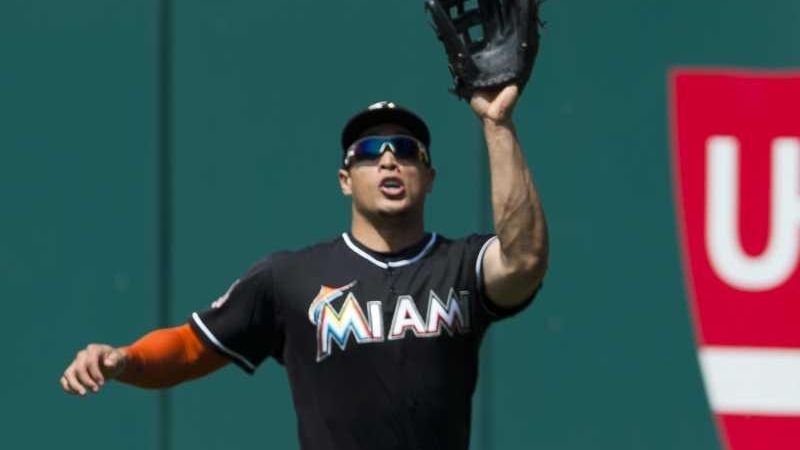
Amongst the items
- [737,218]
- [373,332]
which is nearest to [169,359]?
[373,332]

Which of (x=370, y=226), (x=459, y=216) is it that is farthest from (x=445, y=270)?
(x=459, y=216)

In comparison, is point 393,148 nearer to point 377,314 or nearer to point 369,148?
point 369,148

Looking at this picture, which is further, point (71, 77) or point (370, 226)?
point (71, 77)

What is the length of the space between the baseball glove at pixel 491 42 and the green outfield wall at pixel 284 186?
182 centimetres

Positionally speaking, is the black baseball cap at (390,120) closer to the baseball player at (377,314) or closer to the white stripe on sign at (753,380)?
the baseball player at (377,314)

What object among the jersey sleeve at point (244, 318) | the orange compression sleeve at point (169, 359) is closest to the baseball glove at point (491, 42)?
the jersey sleeve at point (244, 318)

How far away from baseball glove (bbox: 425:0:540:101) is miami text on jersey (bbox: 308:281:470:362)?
1.53 feet

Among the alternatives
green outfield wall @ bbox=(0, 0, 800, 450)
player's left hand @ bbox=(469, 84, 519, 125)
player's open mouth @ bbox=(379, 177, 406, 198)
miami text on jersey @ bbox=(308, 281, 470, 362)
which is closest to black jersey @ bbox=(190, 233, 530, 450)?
miami text on jersey @ bbox=(308, 281, 470, 362)

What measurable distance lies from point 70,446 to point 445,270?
2.23 m

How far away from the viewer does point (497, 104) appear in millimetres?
4195

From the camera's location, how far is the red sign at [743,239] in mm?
6020

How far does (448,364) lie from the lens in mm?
4387

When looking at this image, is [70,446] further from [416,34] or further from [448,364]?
[448,364]

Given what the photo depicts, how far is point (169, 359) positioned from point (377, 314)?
1.61 feet
